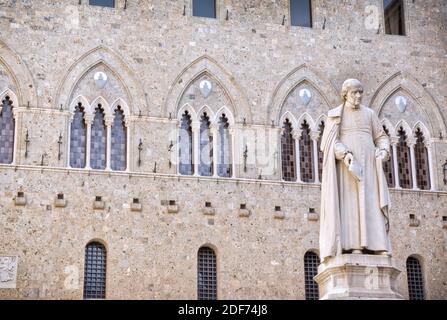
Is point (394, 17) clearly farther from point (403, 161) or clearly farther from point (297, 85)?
point (403, 161)

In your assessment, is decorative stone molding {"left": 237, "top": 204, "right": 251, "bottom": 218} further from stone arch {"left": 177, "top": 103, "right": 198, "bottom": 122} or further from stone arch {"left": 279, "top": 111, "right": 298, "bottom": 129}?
stone arch {"left": 279, "top": 111, "right": 298, "bottom": 129}

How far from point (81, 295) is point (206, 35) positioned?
826 centimetres

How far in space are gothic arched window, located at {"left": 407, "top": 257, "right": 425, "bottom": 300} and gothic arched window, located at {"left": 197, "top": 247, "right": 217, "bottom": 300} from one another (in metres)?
5.65

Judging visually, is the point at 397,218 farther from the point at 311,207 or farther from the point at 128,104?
the point at 128,104

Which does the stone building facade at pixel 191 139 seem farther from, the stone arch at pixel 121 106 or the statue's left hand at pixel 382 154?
the statue's left hand at pixel 382 154

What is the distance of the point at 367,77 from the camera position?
26609mm

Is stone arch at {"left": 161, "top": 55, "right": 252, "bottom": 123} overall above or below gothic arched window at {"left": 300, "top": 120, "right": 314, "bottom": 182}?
above

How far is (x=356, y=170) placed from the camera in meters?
11.5

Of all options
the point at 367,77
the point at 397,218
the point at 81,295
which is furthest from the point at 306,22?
the point at 81,295

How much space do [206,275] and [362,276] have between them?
42.7 feet

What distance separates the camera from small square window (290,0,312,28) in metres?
26.7

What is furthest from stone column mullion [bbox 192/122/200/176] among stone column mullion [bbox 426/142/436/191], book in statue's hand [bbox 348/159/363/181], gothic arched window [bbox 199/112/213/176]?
book in statue's hand [bbox 348/159/363/181]

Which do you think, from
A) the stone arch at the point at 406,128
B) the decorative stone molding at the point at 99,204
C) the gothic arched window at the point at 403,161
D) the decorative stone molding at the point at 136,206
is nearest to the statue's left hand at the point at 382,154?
the decorative stone molding at the point at 136,206

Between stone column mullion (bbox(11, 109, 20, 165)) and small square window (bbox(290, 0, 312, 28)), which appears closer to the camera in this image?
stone column mullion (bbox(11, 109, 20, 165))
